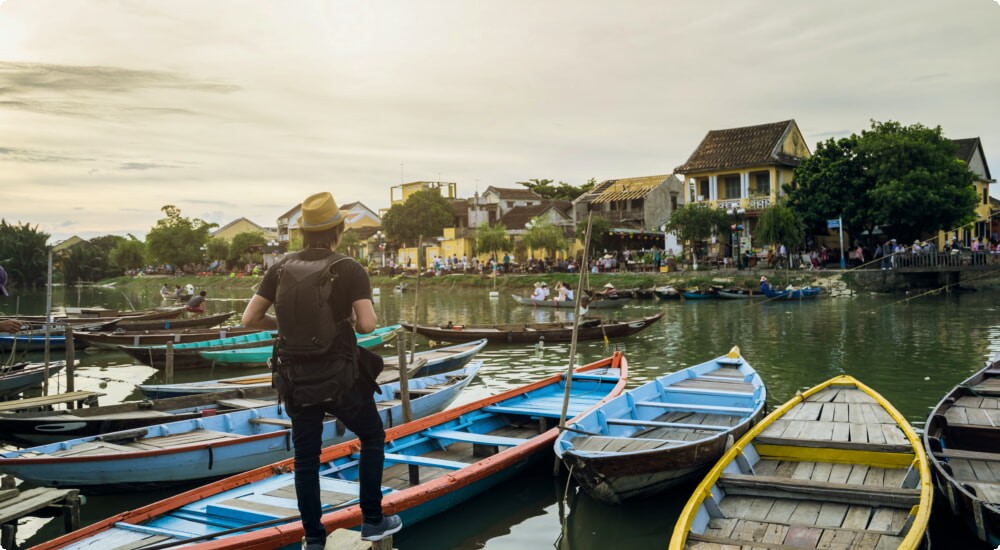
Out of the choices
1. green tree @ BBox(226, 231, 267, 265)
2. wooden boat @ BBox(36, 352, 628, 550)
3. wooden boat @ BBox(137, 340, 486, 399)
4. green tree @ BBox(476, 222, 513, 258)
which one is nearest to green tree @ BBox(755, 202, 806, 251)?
green tree @ BBox(476, 222, 513, 258)

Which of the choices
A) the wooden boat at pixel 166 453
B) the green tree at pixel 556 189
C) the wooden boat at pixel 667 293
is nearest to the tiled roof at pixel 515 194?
A: the green tree at pixel 556 189

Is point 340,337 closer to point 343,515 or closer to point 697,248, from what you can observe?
point 343,515

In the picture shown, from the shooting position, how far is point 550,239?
4344cm

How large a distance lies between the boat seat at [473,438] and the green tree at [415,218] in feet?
156

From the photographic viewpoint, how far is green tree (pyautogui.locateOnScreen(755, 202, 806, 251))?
31.8 meters

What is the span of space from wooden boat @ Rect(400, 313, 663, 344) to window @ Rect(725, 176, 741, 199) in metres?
20.9

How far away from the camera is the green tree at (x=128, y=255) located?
76.9 metres

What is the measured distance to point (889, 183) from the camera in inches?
1179

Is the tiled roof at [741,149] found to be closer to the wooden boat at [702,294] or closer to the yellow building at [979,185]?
the wooden boat at [702,294]

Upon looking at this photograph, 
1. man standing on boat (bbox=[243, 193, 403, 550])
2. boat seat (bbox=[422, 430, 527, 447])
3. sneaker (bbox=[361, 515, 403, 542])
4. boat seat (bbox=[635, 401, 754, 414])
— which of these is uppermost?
man standing on boat (bbox=[243, 193, 403, 550])

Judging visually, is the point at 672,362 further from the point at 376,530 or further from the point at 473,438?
the point at 376,530

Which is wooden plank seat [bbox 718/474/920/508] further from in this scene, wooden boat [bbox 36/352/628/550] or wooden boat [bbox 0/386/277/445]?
wooden boat [bbox 0/386/277/445]

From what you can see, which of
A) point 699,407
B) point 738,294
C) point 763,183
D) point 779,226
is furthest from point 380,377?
point 763,183

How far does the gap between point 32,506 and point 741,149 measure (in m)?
36.9
